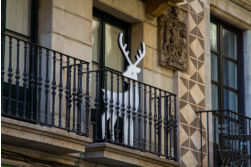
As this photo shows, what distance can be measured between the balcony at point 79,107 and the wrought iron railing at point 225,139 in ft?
4.55

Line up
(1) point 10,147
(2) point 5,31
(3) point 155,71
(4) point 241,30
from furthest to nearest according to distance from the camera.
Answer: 1. (4) point 241,30
2. (3) point 155,71
3. (2) point 5,31
4. (1) point 10,147

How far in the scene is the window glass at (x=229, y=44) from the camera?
55.8ft

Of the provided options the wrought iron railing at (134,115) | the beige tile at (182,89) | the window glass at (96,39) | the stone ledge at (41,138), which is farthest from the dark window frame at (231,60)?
the stone ledge at (41,138)

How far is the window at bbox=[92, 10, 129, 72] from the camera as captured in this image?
13.7m

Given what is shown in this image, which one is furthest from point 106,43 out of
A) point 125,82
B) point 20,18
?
point 20,18

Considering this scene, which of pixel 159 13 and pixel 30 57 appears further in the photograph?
pixel 159 13

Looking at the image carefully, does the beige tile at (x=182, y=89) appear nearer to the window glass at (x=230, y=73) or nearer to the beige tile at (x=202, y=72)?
the beige tile at (x=202, y=72)

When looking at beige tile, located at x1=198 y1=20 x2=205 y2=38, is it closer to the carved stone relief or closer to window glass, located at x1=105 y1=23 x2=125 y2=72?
the carved stone relief

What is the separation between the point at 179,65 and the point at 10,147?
4.66 m

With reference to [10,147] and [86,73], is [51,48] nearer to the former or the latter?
[86,73]

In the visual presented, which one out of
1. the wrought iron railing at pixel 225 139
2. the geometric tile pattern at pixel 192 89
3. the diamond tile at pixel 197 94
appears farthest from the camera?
the diamond tile at pixel 197 94

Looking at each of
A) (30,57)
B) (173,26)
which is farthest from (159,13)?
(30,57)

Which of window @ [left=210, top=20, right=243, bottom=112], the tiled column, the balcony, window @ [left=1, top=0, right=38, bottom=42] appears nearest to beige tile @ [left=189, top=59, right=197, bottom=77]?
window @ [left=210, top=20, right=243, bottom=112]

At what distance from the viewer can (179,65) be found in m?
14.9
